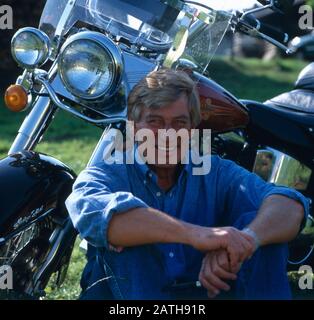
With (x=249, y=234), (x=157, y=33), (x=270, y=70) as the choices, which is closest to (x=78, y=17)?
(x=157, y=33)

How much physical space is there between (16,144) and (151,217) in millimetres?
1018

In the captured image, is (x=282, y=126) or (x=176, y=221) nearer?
(x=176, y=221)

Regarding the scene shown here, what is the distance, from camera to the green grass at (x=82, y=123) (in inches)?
168

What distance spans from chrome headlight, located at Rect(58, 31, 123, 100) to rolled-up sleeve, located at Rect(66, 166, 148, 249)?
405mm

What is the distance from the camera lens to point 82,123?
894cm

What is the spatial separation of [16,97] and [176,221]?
39.5 inches

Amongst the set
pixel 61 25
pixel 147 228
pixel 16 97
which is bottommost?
pixel 16 97

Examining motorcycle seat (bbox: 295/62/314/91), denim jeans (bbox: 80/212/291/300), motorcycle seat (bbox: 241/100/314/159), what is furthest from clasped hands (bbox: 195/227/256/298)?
motorcycle seat (bbox: 295/62/314/91)

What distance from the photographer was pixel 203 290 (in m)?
2.50

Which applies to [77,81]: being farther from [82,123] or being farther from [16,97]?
[82,123]

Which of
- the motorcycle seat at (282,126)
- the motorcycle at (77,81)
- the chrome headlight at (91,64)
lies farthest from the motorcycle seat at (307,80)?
the chrome headlight at (91,64)

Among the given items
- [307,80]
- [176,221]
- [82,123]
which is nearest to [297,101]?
[307,80]

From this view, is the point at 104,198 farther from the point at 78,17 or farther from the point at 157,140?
the point at 78,17
